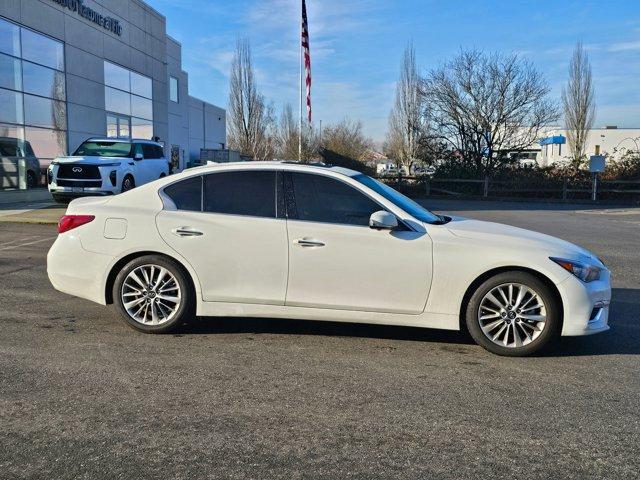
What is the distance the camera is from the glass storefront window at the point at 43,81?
20.2 m

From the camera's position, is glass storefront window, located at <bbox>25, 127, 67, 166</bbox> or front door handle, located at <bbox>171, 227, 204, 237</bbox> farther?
glass storefront window, located at <bbox>25, 127, 67, 166</bbox>

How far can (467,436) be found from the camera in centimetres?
345

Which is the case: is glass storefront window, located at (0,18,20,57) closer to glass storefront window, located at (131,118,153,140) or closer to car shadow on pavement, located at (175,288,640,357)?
glass storefront window, located at (131,118,153,140)

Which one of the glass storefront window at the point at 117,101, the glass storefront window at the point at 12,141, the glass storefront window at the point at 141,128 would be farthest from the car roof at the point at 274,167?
the glass storefront window at the point at 141,128

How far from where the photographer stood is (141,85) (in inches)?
Answer: 1179

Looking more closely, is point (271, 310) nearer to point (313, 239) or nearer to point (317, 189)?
point (313, 239)

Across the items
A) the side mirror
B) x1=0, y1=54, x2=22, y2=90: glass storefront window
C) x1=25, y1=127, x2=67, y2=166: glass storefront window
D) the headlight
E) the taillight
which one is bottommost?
the headlight

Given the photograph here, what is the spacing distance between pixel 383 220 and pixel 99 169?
12.3 metres

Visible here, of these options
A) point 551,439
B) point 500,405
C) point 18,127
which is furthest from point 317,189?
point 18,127

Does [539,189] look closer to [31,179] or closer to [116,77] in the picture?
[116,77]

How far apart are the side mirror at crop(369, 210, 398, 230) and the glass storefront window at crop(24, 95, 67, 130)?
1893 centimetres

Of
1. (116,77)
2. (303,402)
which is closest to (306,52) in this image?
(116,77)

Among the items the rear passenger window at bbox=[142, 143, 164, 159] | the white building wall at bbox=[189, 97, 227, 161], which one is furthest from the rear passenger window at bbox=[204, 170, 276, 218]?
the white building wall at bbox=[189, 97, 227, 161]

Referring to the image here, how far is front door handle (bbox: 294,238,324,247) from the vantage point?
5047 millimetres
